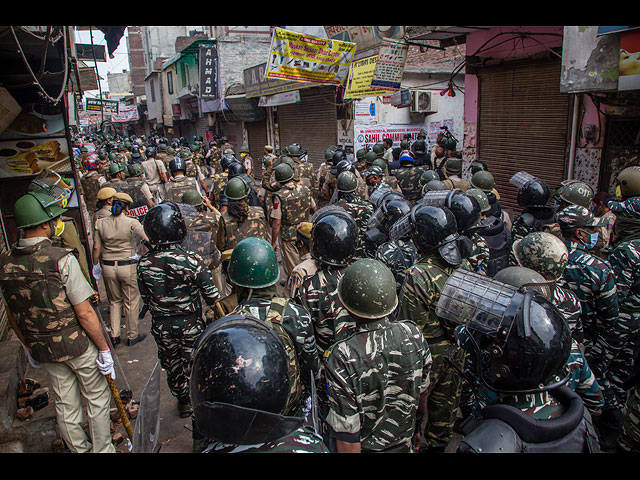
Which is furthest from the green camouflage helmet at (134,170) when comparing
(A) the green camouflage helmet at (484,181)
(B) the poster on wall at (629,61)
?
(B) the poster on wall at (629,61)

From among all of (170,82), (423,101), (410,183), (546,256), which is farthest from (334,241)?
(170,82)

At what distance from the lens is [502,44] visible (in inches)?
351

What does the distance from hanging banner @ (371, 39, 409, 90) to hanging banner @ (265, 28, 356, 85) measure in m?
1.47

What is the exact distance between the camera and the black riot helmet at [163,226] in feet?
12.9

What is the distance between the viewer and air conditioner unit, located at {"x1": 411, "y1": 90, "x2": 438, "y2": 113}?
1397 cm

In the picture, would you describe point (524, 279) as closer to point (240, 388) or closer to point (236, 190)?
point (240, 388)

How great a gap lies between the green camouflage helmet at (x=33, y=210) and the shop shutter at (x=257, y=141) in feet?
57.3

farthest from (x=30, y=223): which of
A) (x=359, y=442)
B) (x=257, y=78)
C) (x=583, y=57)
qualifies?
(x=257, y=78)

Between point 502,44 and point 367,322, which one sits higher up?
point 502,44

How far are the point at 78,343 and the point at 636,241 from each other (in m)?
4.80

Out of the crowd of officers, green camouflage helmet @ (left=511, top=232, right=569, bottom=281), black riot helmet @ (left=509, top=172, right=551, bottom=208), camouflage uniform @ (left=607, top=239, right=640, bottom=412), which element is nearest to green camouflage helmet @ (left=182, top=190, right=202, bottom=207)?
the crowd of officers

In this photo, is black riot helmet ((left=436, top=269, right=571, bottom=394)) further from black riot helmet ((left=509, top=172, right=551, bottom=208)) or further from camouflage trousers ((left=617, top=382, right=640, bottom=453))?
black riot helmet ((left=509, top=172, right=551, bottom=208))

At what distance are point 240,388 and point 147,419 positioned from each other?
1.11 m
